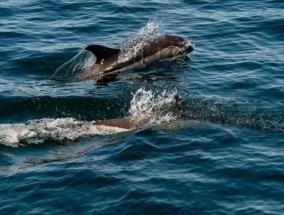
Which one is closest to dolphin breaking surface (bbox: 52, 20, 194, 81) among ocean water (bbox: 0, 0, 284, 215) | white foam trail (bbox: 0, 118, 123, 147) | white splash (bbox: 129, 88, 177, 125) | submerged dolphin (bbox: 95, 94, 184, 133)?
ocean water (bbox: 0, 0, 284, 215)

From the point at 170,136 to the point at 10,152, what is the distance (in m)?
3.84

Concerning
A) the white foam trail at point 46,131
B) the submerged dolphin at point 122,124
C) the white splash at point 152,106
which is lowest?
the white foam trail at point 46,131

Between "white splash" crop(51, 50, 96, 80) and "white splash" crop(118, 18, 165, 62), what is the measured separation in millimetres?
1115

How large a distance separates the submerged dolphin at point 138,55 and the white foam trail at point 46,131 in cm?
414

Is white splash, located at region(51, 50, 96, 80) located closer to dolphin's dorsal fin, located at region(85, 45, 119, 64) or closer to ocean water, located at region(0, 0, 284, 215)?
ocean water, located at region(0, 0, 284, 215)

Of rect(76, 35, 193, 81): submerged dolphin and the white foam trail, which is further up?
rect(76, 35, 193, 81): submerged dolphin

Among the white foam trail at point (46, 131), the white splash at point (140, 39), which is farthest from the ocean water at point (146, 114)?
the white splash at point (140, 39)

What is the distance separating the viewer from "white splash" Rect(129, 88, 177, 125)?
659 inches

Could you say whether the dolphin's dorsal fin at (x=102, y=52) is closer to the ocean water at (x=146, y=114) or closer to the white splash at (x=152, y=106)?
the ocean water at (x=146, y=114)

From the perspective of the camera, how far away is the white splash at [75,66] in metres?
20.7

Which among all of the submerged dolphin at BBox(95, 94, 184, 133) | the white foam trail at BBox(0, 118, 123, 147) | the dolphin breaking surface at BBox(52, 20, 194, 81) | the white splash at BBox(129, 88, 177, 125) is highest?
the dolphin breaking surface at BBox(52, 20, 194, 81)

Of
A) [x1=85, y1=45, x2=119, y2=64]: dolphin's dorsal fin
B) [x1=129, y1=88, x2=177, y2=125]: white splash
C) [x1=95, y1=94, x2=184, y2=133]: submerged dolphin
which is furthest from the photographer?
[x1=85, y1=45, x2=119, y2=64]: dolphin's dorsal fin

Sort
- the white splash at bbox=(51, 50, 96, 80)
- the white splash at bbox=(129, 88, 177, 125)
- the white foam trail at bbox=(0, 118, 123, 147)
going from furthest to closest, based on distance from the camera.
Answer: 1. the white splash at bbox=(51, 50, 96, 80)
2. the white splash at bbox=(129, 88, 177, 125)
3. the white foam trail at bbox=(0, 118, 123, 147)

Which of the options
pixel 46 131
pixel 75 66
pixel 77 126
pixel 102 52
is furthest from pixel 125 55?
pixel 46 131
